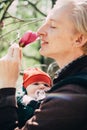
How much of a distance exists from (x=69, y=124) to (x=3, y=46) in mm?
2468

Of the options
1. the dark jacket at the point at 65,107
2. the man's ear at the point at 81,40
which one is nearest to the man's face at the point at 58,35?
the man's ear at the point at 81,40

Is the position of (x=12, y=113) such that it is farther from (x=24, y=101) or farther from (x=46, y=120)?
(x=24, y=101)

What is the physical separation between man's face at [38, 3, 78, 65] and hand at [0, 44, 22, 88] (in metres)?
0.11

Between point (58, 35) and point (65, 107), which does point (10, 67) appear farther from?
point (65, 107)

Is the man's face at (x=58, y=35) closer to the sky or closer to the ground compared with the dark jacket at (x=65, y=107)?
closer to the sky

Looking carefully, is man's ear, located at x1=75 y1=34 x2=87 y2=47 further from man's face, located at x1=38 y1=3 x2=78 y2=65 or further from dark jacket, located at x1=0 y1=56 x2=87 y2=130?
dark jacket, located at x1=0 y1=56 x2=87 y2=130

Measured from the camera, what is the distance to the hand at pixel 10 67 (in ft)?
4.10

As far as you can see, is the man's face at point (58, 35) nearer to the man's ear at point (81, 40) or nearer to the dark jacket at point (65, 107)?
the man's ear at point (81, 40)

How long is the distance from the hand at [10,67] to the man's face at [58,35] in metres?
0.11

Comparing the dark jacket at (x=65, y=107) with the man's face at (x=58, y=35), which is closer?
the dark jacket at (x=65, y=107)

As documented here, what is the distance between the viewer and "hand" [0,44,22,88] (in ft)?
4.10

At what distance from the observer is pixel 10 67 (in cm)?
128

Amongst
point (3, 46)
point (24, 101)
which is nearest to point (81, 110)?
point (24, 101)

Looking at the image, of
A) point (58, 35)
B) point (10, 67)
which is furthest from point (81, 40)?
point (10, 67)
